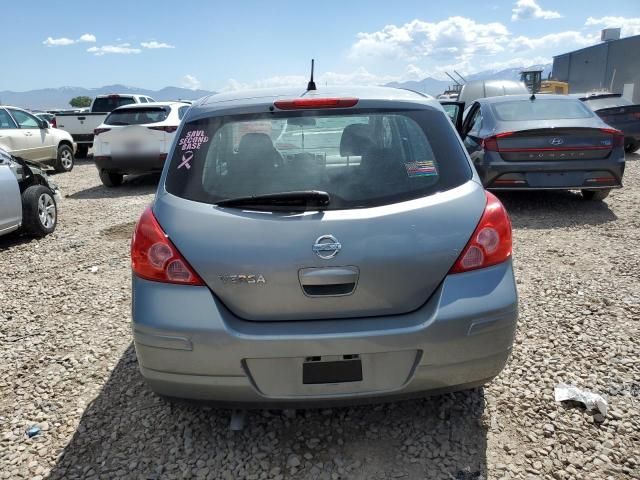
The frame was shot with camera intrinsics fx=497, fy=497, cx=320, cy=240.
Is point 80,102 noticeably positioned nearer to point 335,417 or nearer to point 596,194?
point 596,194

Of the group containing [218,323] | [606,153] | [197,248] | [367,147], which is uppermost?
[367,147]

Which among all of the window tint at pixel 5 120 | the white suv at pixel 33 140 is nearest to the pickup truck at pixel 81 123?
the white suv at pixel 33 140

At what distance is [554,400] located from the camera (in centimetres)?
274

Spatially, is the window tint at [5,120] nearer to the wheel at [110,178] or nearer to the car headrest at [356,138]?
the wheel at [110,178]

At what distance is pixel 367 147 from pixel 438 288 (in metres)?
0.75

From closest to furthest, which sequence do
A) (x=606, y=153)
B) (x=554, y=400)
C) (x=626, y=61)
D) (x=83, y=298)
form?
(x=554, y=400), (x=83, y=298), (x=606, y=153), (x=626, y=61)

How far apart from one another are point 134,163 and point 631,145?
11729 mm

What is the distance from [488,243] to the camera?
2.18 m

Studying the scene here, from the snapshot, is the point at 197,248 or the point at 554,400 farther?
the point at 554,400

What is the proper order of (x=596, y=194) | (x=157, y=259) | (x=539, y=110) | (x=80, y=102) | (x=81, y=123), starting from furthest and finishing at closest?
(x=80, y=102)
(x=81, y=123)
(x=596, y=194)
(x=539, y=110)
(x=157, y=259)

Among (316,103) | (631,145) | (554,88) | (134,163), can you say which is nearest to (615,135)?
(316,103)

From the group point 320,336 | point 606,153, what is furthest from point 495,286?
point 606,153

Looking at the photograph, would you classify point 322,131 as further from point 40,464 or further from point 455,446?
point 40,464

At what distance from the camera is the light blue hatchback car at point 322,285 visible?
204cm
